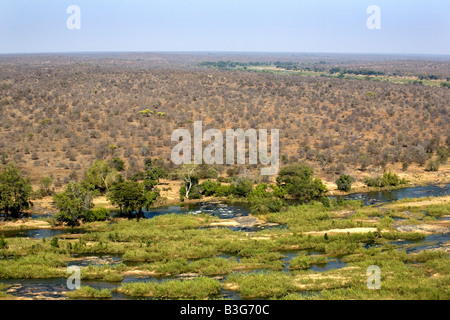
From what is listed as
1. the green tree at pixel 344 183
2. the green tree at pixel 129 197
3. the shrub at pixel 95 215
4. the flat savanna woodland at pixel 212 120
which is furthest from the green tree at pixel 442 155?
the shrub at pixel 95 215

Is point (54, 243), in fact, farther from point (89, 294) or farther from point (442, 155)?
point (442, 155)

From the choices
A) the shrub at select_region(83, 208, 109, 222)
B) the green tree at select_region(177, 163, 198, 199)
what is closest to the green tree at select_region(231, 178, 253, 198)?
the green tree at select_region(177, 163, 198, 199)

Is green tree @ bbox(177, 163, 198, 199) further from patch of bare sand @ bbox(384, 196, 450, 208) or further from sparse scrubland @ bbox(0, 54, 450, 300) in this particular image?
patch of bare sand @ bbox(384, 196, 450, 208)

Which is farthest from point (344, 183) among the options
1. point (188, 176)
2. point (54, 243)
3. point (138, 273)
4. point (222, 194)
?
point (54, 243)

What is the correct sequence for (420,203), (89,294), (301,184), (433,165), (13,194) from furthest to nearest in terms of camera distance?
(433,165)
(301,184)
(420,203)
(13,194)
(89,294)

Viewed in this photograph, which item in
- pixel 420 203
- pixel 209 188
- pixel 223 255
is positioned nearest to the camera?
pixel 223 255
